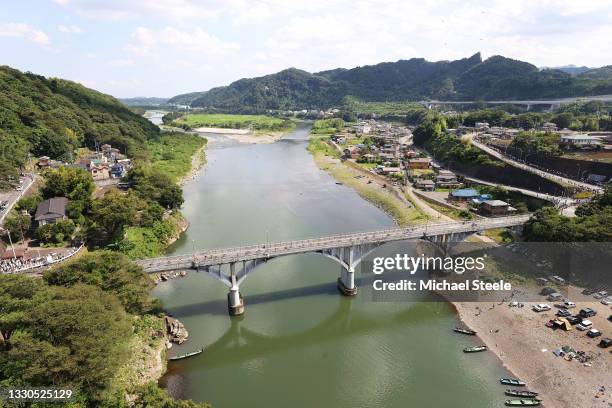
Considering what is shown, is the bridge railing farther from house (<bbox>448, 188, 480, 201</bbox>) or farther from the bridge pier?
house (<bbox>448, 188, 480, 201</bbox>)

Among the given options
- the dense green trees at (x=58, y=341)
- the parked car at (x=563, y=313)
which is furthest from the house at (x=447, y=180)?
the dense green trees at (x=58, y=341)

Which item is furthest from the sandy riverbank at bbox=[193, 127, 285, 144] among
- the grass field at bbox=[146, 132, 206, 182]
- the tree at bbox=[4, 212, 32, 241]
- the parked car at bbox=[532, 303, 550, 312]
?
the parked car at bbox=[532, 303, 550, 312]

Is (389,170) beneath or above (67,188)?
beneath

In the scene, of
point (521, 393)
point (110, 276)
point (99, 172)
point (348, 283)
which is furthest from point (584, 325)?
point (99, 172)

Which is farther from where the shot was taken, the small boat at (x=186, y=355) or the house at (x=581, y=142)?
the house at (x=581, y=142)

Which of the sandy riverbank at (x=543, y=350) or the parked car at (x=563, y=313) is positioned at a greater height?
the parked car at (x=563, y=313)

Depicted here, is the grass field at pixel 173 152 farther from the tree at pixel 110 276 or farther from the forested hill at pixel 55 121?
the tree at pixel 110 276

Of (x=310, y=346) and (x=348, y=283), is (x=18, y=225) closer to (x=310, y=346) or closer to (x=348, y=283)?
(x=310, y=346)
